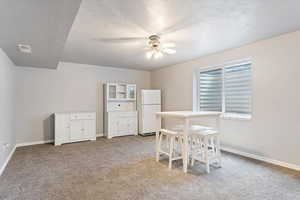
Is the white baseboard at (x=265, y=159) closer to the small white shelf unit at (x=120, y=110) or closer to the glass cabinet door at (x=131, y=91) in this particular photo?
the small white shelf unit at (x=120, y=110)

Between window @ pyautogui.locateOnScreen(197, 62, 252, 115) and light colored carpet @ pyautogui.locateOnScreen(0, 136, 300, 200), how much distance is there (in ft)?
3.64

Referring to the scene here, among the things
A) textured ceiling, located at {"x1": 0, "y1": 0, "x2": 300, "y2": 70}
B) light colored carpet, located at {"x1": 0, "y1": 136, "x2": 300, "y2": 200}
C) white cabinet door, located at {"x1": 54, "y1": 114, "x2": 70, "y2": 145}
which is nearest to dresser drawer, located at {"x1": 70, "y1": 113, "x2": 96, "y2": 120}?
white cabinet door, located at {"x1": 54, "y1": 114, "x2": 70, "y2": 145}

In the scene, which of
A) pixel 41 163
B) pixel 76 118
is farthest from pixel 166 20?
pixel 76 118

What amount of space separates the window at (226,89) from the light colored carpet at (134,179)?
1.11 meters

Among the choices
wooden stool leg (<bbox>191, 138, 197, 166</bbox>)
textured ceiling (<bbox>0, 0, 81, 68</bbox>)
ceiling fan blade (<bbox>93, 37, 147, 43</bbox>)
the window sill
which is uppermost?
ceiling fan blade (<bbox>93, 37, 147, 43</bbox>)

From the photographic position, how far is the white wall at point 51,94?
4.42 m

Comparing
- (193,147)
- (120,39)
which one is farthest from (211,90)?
(120,39)

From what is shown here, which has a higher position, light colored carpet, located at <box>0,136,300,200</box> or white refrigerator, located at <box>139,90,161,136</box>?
white refrigerator, located at <box>139,90,161,136</box>

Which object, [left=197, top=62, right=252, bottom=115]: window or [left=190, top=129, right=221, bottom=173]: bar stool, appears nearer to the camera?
[left=190, top=129, right=221, bottom=173]: bar stool

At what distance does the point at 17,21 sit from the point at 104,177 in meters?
2.30

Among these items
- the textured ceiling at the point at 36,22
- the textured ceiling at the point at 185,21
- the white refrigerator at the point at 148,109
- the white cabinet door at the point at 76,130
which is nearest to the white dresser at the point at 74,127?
the white cabinet door at the point at 76,130

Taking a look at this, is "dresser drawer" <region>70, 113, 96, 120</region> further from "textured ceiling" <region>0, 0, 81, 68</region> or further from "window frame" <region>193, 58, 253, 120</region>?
"window frame" <region>193, 58, 253, 120</region>

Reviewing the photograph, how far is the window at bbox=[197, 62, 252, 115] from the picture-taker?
3590 millimetres

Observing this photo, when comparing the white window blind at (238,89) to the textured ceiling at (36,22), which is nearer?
the textured ceiling at (36,22)
